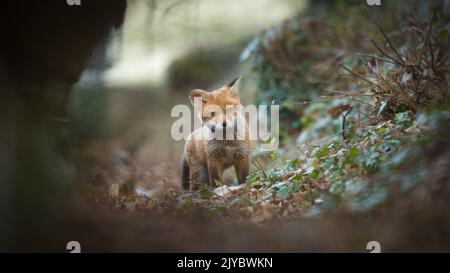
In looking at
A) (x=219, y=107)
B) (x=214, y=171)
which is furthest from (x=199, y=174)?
(x=219, y=107)

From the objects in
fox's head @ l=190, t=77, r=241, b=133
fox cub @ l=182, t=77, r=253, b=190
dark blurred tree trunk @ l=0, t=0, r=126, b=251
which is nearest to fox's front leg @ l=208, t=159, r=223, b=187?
fox cub @ l=182, t=77, r=253, b=190

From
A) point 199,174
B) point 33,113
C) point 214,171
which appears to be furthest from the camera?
point 199,174

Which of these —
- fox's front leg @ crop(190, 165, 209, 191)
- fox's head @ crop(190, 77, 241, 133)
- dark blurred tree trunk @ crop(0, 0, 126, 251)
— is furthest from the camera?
fox's front leg @ crop(190, 165, 209, 191)

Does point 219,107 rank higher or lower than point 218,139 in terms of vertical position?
higher

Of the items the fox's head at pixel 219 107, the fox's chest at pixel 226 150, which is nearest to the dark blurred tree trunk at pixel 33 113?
the fox's head at pixel 219 107

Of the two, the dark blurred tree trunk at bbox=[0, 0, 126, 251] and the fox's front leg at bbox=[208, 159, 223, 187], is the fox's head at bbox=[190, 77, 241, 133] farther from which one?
the dark blurred tree trunk at bbox=[0, 0, 126, 251]

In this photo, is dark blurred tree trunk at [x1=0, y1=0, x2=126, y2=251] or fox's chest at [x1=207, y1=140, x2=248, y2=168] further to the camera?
fox's chest at [x1=207, y1=140, x2=248, y2=168]

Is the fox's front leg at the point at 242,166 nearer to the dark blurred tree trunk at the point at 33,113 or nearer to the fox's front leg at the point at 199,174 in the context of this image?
the fox's front leg at the point at 199,174

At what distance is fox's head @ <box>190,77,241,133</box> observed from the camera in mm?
4914

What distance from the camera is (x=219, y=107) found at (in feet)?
16.1

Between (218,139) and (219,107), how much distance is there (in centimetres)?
42

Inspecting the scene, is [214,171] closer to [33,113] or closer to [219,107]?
[219,107]
